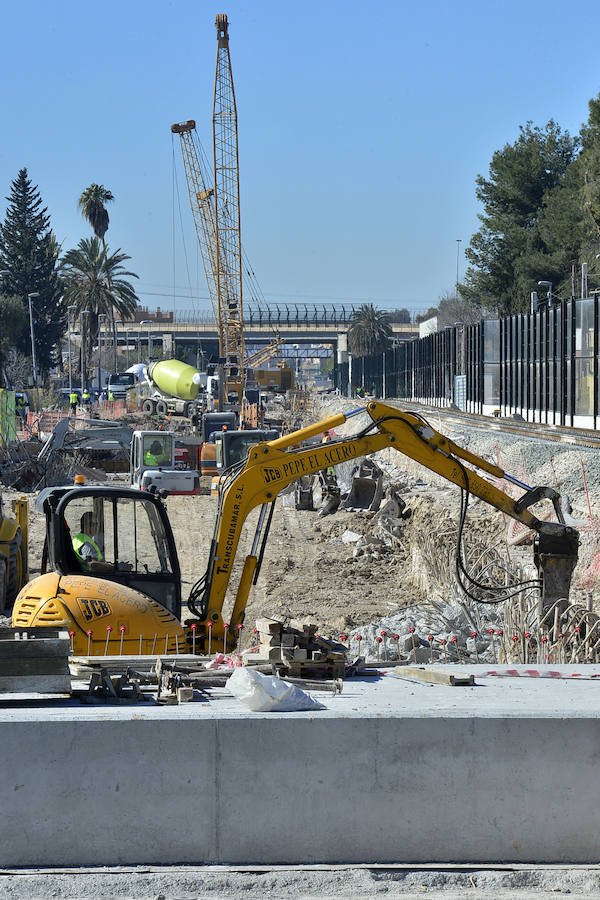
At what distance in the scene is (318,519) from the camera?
30.0 meters

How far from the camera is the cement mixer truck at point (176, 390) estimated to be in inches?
2847

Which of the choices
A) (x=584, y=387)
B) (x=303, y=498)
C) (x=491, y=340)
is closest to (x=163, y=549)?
(x=303, y=498)

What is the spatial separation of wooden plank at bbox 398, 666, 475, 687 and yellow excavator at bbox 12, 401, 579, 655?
2.59 metres

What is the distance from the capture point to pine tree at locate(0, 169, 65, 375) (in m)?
98.7

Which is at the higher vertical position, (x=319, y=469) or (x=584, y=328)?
(x=584, y=328)

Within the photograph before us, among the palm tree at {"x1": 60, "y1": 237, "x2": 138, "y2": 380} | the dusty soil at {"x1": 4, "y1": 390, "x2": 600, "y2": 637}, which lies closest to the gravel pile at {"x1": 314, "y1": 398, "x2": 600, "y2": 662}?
the dusty soil at {"x1": 4, "y1": 390, "x2": 600, "y2": 637}

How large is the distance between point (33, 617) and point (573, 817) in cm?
510

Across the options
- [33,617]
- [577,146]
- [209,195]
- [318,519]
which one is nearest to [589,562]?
[33,617]

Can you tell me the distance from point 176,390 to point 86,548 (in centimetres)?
6359

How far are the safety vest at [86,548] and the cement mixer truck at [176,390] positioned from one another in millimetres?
60333

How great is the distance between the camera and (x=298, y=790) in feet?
20.3

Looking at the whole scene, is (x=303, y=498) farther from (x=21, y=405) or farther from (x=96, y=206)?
(x=96, y=206)

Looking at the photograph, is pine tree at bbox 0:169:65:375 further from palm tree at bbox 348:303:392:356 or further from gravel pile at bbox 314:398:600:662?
gravel pile at bbox 314:398:600:662

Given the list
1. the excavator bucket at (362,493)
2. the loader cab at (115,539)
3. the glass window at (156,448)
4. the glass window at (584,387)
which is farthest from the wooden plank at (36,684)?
the glass window at (584,387)
